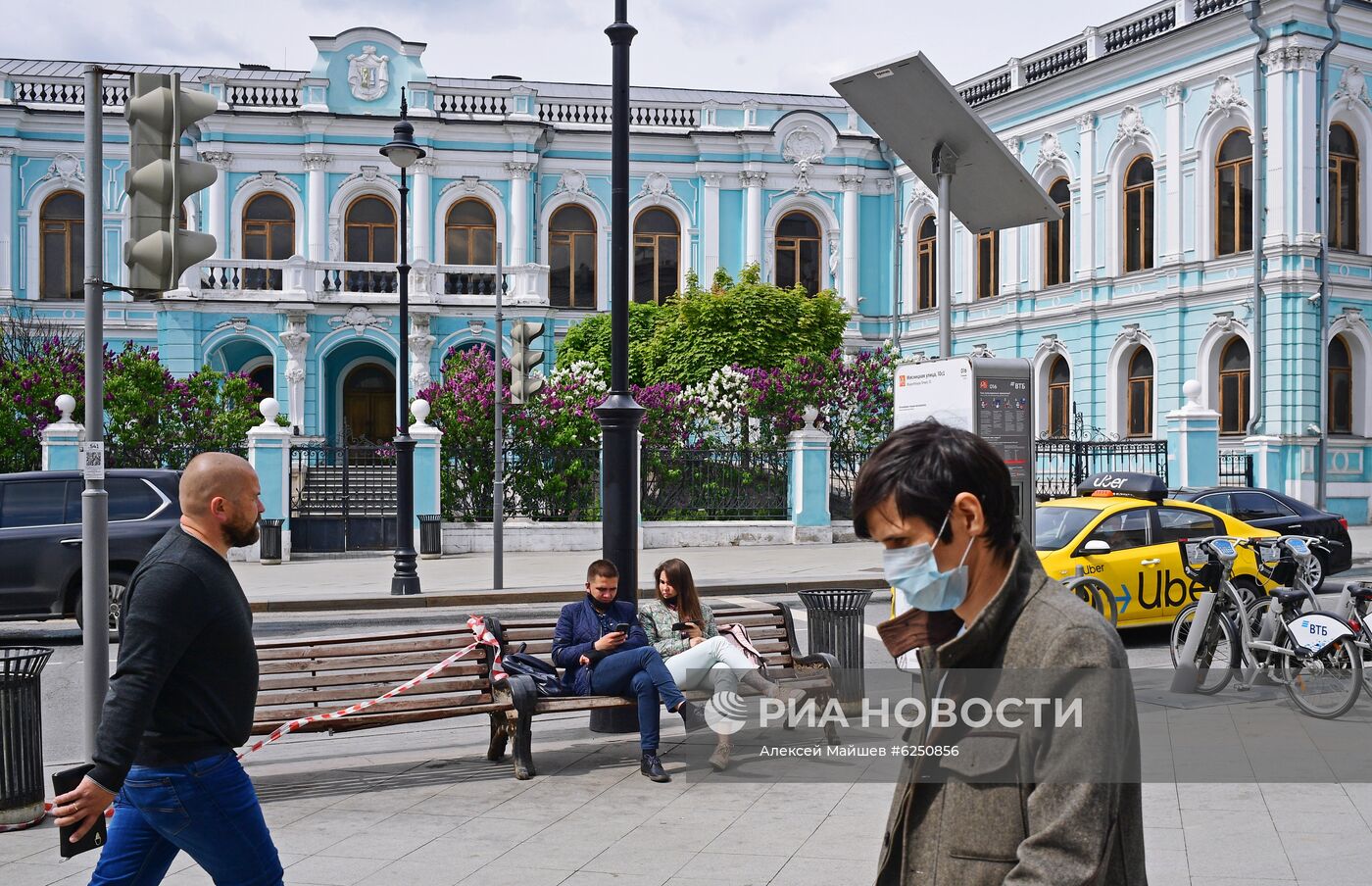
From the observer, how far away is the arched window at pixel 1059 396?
34688 mm

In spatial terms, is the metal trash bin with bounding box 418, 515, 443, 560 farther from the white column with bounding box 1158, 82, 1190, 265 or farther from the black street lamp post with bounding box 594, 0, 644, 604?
the white column with bounding box 1158, 82, 1190, 265

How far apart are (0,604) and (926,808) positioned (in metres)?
13.9

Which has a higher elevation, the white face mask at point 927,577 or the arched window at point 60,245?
the arched window at point 60,245

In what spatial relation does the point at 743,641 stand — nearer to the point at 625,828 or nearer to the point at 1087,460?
the point at 625,828

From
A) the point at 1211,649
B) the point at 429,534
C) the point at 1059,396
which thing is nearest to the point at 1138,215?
the point at 1059,396

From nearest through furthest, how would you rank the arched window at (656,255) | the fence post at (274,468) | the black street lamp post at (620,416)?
the black street lamp post at (620,416)
the fence post at (274,468)
the arched window at (656,255)

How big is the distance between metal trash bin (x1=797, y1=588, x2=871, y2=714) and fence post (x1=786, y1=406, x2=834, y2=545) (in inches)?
631

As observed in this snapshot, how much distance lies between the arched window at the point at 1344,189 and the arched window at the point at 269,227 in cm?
2669

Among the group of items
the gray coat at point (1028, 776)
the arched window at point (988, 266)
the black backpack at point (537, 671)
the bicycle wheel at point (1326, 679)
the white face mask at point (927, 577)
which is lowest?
the bicycle wheel at point (1326, 679)

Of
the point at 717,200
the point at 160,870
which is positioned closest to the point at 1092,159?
the point at 717,200

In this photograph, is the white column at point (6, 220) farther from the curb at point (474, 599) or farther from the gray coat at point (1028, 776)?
the gray coat at point (1028, 776)

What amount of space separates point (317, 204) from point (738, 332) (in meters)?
13.6

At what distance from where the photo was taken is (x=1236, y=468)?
90.9 ft

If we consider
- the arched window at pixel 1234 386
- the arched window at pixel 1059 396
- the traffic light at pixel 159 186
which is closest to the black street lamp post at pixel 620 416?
the traffic light at pixel 159 186
